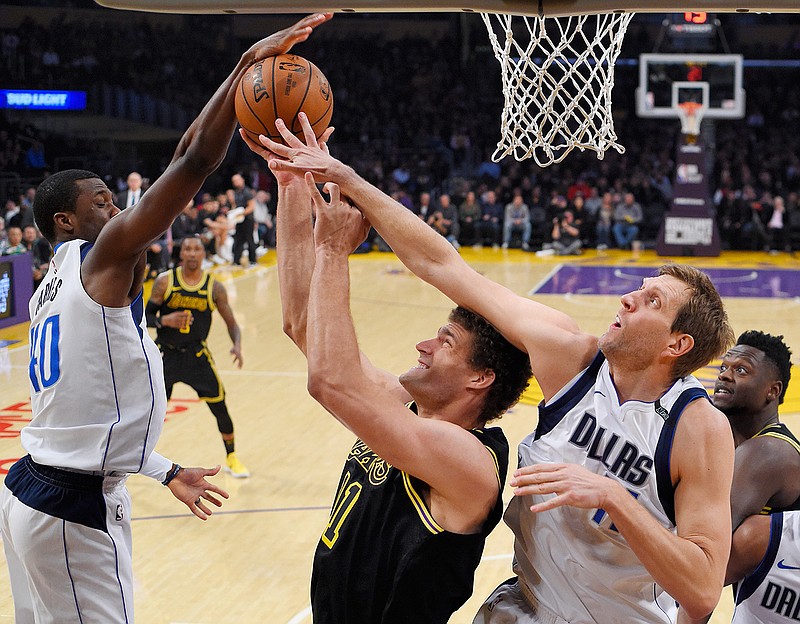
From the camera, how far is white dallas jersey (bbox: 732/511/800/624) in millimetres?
3184

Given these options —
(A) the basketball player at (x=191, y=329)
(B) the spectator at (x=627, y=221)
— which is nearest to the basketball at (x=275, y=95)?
(A) the basketball player at (x=191, y=329)

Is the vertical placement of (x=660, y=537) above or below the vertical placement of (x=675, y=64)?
below

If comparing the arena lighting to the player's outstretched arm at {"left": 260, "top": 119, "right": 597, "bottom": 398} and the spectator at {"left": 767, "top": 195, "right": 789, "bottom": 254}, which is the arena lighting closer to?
the spectator at {"left": 767, "top": 195, "right": 789, "bottom": 254}

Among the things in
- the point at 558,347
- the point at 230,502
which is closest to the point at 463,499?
the point at 558,347

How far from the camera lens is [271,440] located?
8.09 meters

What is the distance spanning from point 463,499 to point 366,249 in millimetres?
18432

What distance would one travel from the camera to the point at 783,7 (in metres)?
3.26

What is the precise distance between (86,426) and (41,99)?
21670 millimetres

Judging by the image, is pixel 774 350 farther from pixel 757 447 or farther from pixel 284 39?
pixel 284 39

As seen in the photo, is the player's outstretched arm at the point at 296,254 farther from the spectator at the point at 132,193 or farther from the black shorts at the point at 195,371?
the spectator at the point at 132,193

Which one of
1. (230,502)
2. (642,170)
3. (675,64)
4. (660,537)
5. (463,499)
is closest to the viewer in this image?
(660,537)

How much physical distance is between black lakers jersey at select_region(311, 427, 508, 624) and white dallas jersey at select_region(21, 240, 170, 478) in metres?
0.96

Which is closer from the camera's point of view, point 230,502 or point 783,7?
point 783,7

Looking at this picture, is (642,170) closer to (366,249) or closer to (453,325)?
(366,249)
